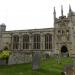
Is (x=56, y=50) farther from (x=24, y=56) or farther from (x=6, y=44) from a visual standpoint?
(x=24, y=56)

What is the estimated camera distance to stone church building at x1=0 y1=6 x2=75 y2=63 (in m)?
53.3

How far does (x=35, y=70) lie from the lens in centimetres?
2050

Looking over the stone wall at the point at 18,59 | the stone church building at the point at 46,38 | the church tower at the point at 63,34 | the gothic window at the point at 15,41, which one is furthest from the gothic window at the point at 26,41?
the stone wall at the point at 18,59

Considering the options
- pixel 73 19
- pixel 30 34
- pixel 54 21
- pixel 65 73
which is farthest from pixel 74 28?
pixel 65 73

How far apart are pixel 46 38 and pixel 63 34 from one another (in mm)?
4803

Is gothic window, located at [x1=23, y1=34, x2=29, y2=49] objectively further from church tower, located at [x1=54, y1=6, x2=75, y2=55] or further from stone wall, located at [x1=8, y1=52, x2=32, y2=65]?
stone wall, located at [x1=8, y1=52, x2=32, y2=65]

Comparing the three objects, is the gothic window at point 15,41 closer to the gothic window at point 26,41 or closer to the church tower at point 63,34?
the gothic window at point 26,41

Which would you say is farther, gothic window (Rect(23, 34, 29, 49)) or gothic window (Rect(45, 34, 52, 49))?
gothic window (Rect(23, 34, 29, 49))

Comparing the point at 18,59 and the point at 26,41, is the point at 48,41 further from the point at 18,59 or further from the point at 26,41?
the point at 18,59

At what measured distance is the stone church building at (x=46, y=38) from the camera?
53.3 m

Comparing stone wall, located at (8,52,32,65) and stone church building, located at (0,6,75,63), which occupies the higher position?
stone church building, located at (0,6,75,63)

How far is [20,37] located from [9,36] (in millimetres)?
3165

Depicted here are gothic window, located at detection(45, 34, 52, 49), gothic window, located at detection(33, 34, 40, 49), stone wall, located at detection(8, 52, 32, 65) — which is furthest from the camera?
gothic window, located at detection(33, 34, 40, 49)

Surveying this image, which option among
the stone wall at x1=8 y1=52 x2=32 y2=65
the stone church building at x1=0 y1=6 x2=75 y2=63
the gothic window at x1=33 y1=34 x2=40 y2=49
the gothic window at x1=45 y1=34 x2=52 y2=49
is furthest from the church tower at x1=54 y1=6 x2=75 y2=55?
the stone wall at x1=8 y1=52 x2=32 y2=65
